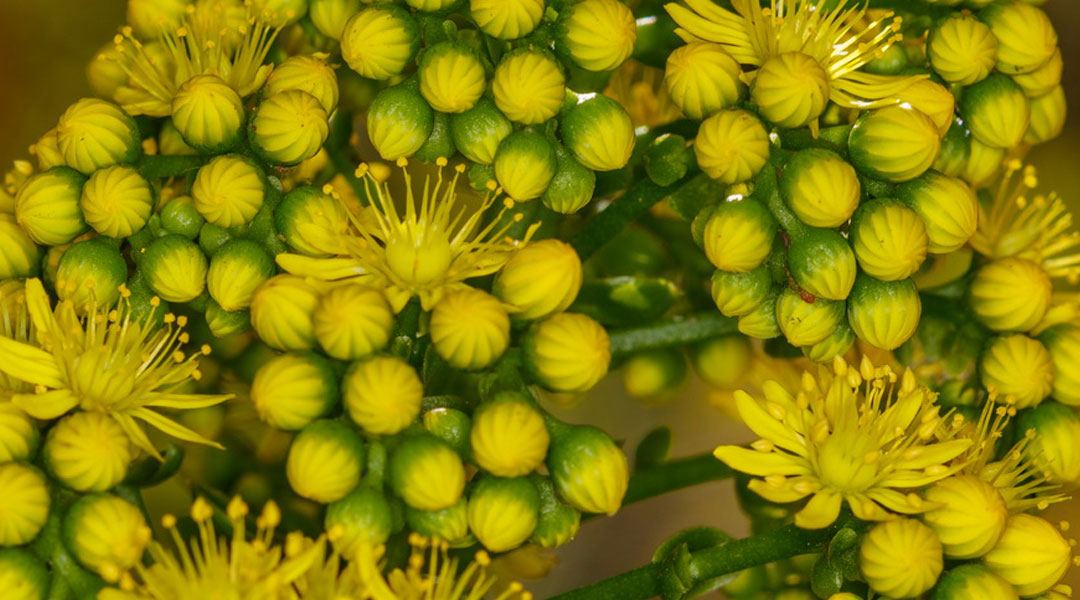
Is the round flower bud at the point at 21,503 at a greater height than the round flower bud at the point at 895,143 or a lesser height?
lesser

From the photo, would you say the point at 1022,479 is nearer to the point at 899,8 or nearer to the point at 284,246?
the point at 899,8

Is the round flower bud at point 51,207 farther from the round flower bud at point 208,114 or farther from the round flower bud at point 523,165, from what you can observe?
the round flower bud at point 523,165

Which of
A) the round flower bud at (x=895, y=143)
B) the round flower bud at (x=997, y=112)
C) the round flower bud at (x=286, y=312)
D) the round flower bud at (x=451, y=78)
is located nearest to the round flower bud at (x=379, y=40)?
the round flower bud at (x=451, y=78)

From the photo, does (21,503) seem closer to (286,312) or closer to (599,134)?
(286,312)

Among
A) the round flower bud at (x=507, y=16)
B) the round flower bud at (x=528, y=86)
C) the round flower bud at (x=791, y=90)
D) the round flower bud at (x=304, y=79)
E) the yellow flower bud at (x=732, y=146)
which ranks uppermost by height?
the round flower bud at (x=507, y=16)

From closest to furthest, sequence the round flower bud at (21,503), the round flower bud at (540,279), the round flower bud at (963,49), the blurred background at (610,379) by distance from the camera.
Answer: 1. the round flower bud at (21,503)
2. the round flower bud at (540,279)
3. the round flower bud at (963,49)
4. the blurred background at (610,379)

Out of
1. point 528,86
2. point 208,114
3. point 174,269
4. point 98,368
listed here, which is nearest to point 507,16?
point 528,86

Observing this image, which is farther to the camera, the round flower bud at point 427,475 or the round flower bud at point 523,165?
the round flower bud at point 523,165

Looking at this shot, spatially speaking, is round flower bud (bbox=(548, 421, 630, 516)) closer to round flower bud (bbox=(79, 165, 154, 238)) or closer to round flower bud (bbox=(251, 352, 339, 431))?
round flower bud (bbox=(251, 352, 339, 431))
